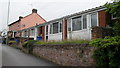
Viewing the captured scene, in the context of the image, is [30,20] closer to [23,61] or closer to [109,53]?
[23,61]

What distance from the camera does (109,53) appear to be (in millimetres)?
5926

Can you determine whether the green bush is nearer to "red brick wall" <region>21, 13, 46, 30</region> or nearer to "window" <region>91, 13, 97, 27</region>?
"window" <region>91, 13, 97, 27</region>

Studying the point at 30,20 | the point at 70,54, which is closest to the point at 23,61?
the point at 70,54

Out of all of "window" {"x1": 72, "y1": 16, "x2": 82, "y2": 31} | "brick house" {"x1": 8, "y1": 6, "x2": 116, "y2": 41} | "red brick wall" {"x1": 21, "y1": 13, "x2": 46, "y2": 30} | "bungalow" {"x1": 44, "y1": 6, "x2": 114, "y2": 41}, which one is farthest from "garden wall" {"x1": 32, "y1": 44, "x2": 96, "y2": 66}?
"red brick wall" {"x1": 21, "y1": 13, "x2": 46, "y2": 30}

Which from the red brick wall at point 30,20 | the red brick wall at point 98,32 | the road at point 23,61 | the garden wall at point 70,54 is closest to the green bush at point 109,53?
the garden wall at point 70,54

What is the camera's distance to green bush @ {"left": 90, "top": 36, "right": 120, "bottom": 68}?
5.75 meters

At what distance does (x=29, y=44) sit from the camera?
1733 cm

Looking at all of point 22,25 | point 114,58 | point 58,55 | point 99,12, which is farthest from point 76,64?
point 22,25

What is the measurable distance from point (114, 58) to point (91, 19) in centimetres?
845

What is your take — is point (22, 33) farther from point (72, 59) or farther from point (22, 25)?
point (72, 59)

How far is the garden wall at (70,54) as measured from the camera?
26.9ft

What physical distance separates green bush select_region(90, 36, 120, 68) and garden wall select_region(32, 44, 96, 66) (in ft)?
4.03

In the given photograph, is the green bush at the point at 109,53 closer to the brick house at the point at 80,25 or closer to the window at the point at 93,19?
the brick house at the point at 80,25

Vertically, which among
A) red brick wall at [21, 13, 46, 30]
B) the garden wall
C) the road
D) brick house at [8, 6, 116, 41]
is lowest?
the road
